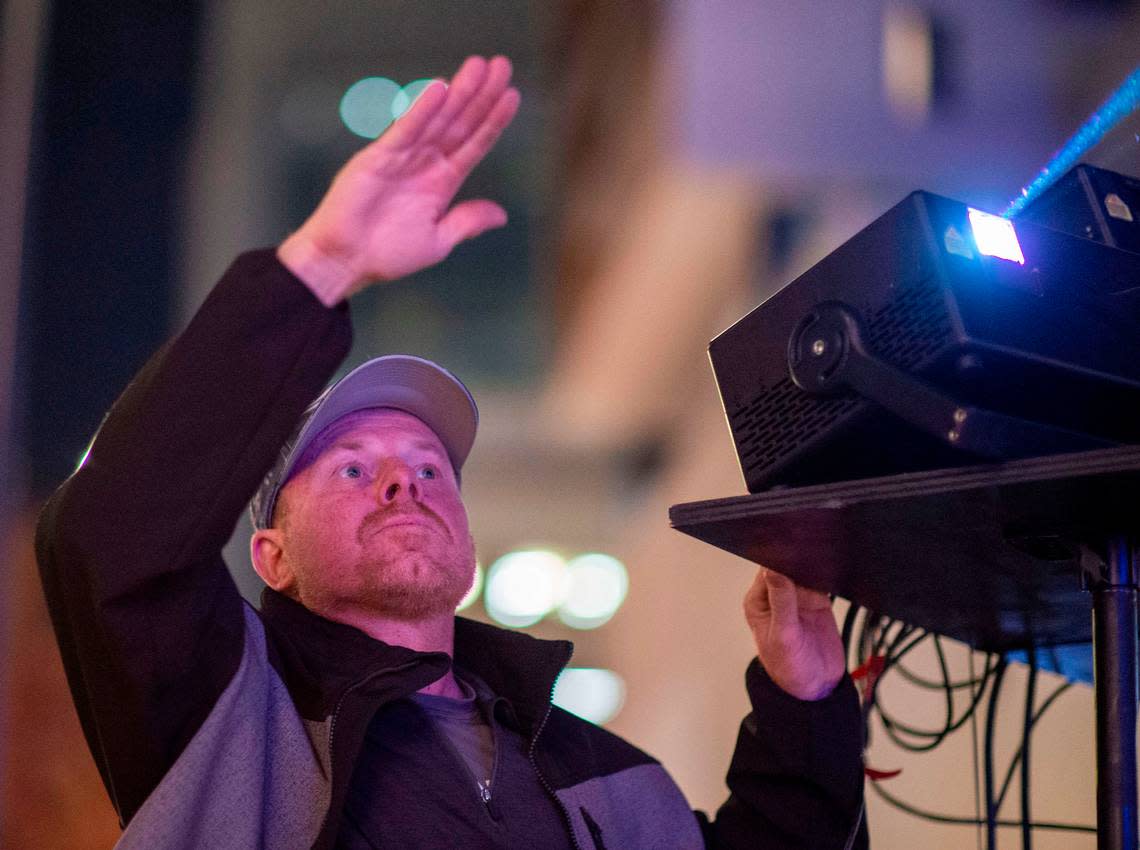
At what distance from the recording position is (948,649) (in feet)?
9.32

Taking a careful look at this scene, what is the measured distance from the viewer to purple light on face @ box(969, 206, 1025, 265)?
3.43 ft

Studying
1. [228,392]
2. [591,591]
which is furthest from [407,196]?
[591,591]

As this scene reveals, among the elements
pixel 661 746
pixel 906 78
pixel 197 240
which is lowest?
pixel 661 746

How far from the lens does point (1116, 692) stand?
109 centimetres

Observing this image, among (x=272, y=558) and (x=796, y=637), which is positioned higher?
(x=272, y=558)

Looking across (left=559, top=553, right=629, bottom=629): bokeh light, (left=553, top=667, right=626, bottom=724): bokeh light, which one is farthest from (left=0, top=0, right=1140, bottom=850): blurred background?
(left=559, top=553, right=629, bottom=629): bokeh light

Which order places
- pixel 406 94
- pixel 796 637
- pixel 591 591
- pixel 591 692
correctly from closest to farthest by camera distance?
pixel 796 637
pixel 406 94
pixel 591 692
pixel 591 591

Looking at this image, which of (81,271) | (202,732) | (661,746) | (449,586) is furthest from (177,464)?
(661,746)

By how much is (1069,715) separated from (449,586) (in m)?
1.35

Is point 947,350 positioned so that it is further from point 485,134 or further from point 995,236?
point 485,134

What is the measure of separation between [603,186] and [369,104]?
2642 millimetres

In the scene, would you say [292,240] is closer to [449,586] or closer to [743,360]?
[743,360]

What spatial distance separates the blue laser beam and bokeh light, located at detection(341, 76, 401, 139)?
16.8 ft

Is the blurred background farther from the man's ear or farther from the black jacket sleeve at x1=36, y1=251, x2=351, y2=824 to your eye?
the black jacket sleeve at x1=36, y1=251, x2=351, y2=824
